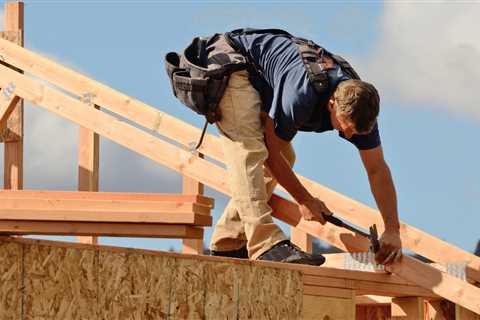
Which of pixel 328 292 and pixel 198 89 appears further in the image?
pixel 198 89

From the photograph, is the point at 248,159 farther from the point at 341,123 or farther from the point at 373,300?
the point at 373,300

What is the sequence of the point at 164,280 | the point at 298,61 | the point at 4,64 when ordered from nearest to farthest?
the point at 164,280, the point at 298,61, the point at 4,64

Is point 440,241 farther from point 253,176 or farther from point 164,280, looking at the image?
point 164,280

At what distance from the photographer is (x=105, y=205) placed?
4.54 m

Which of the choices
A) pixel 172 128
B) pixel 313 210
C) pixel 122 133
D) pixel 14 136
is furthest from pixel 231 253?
pixel 14 136

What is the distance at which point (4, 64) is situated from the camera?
27.5 feet

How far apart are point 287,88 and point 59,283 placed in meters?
1.51

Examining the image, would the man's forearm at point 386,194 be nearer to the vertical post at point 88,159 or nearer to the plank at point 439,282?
the plank at point 439,282

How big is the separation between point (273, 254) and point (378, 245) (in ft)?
1.76

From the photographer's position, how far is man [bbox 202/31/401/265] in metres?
5.22

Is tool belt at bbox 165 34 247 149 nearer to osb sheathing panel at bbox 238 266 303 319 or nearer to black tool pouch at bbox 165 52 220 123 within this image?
black tool pouch at bbox 165 52 220 123

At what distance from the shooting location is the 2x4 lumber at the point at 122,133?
6.60 m

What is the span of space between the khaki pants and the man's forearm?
1.73 feet

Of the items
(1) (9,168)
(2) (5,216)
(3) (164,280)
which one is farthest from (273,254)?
(1) (9,168)
